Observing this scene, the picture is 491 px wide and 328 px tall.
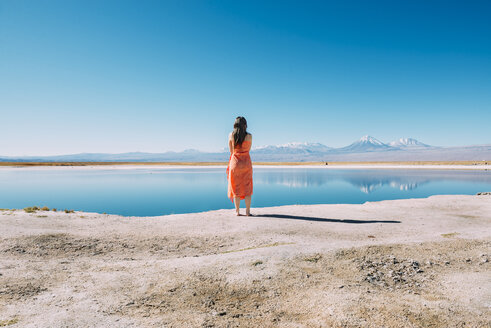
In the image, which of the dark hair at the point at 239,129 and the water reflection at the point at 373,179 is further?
the water reflection at the point at 373,179

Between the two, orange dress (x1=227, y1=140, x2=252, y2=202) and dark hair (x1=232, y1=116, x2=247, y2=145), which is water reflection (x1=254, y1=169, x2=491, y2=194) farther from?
dark hair (x1=232, y1=116, x2=247, y2=145)

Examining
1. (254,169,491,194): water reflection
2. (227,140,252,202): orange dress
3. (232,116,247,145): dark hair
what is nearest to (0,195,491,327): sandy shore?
(227,140,252,202): orange dress

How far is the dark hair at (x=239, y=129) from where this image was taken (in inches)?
358

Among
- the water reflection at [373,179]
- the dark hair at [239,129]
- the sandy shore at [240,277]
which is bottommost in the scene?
the water reflection at [373,179]

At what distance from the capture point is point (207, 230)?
300 inches

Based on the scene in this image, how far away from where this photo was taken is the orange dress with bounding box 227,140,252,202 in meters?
9.34

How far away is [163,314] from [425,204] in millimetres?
11831

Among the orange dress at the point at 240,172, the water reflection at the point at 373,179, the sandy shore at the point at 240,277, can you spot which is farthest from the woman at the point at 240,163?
the water reflection at the point at 373,179

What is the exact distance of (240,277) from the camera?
421cm

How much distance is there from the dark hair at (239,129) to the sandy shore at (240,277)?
279 centimetres

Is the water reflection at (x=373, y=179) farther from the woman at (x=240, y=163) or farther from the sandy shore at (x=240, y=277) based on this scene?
the sandy shore at (x=240, y=277)

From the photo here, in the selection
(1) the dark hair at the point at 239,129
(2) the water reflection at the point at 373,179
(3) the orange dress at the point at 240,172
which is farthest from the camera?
(2) the water reflection at the point at 373,179

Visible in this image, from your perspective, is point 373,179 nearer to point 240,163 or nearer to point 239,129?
point 240,163

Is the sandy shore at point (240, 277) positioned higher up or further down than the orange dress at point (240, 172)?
further down
